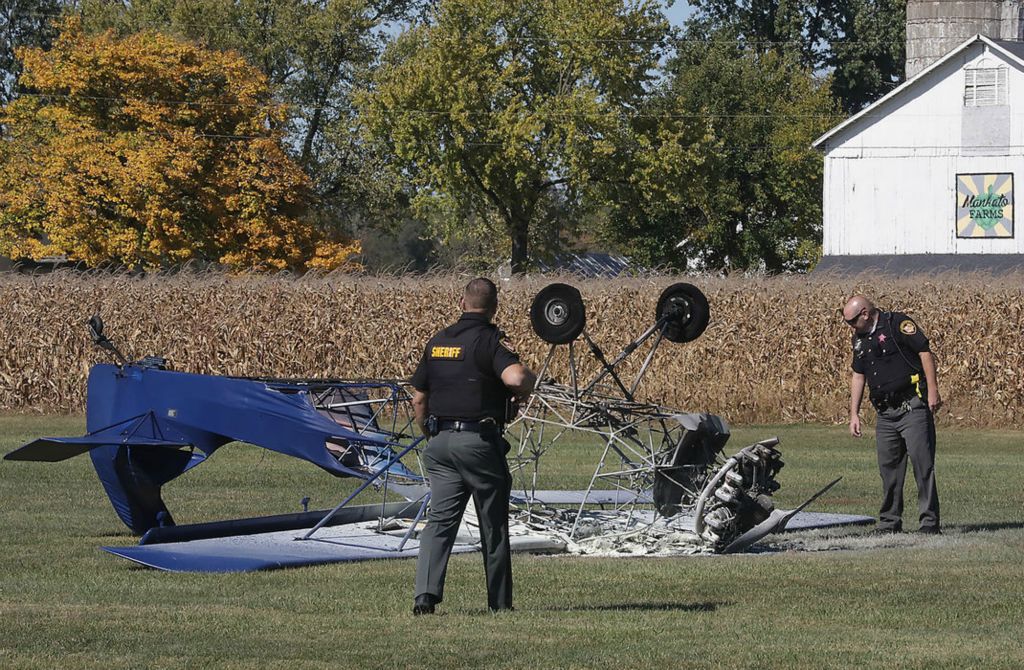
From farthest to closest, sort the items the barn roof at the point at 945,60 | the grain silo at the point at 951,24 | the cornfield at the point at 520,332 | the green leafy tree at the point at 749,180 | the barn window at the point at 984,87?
the green leafy tree at the point at 749,180 < the grain silo at the point at 951,24 < the barn window at the point at 984,87 < the barn roof at the point at 945,60 < the cornfield at the point at 520,332

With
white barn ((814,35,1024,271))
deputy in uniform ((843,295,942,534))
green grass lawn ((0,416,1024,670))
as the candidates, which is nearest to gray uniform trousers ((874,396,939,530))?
deputy in uniform ((843,295,942,534))

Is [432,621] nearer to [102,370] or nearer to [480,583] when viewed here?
[480,583]

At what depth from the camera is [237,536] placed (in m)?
13.4

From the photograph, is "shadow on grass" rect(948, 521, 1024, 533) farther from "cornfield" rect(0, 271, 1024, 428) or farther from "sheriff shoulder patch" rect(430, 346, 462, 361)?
"cornfield" rect(0, 271, 1024, 428)

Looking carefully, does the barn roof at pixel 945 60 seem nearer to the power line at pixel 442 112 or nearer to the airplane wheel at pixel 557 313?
the power line at pixel 442 112

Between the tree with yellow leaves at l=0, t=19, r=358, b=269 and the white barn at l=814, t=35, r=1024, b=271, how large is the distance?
1642cm

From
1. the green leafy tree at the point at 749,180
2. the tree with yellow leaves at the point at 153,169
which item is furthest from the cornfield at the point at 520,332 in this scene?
the green leafy tree at the point at 749,180

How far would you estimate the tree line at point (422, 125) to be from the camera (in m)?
50.8

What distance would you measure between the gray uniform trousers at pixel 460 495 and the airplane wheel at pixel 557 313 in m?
3.22

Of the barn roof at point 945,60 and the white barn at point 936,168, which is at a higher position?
the barn roof at point 945,60

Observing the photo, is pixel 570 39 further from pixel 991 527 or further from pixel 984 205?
pixel 991 527

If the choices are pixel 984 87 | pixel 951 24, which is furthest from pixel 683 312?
pixel 951 24

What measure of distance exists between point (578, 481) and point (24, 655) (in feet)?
38.8

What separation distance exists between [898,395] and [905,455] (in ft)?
1.80
